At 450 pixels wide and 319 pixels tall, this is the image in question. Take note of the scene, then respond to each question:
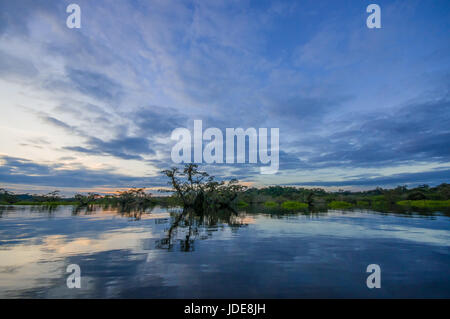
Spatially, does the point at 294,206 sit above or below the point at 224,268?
below

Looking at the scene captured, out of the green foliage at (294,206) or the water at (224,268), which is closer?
the water at (224,268)

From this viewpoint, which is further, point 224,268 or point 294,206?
point 294,206

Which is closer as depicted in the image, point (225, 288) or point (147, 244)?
point (225, 288)

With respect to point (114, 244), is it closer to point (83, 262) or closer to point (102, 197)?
point (83, 262)

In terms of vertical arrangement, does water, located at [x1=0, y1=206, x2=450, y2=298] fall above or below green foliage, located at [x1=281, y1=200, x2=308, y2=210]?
above

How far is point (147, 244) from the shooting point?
10078mm

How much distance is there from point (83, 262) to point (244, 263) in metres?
6.01

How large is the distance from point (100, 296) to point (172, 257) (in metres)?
3.25

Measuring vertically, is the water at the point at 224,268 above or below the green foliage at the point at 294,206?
above

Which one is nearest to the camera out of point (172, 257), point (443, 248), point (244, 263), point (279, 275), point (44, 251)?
point (279, 275)

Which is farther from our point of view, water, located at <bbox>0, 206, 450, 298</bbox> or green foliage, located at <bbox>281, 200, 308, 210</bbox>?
green foliage, located at <bbox>281, 200, 308, 210</bbox>
